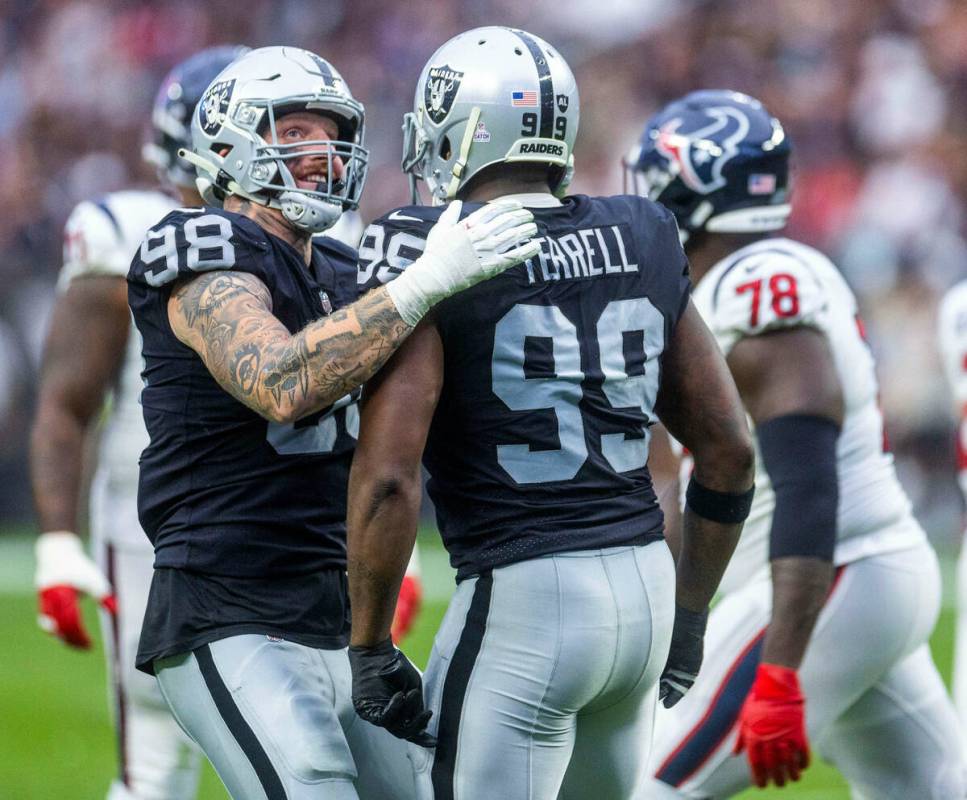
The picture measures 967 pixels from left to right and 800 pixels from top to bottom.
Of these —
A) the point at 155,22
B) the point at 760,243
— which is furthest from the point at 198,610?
the point at 155,22

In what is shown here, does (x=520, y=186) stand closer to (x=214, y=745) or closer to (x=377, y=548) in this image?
(x=377, y=548)

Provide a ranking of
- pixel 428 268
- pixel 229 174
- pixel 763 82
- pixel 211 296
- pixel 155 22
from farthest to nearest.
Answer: pixel 155 22 < pixel 763 82 < pixel 229 174 < pixel 211 296 < pixel 428 268

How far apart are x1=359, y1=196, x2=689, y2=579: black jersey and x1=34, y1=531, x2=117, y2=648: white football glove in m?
1.59

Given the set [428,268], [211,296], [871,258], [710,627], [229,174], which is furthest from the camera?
[871,258]

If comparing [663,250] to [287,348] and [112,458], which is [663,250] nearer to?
[287,348]

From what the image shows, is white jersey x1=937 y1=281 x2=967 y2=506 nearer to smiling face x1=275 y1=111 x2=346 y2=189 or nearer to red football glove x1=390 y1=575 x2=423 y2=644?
red football glove x1=390 y1=575 x2=423 y2=644

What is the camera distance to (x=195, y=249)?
2.86 meters

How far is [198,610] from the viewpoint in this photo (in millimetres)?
2938

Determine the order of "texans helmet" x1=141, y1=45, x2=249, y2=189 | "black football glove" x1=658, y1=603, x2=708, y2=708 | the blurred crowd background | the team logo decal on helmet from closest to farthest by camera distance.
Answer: "black football glove" x1=658, y1=603, x2=708, y2=708 → the team logo decal on helmet → "texans helmet" x1=141, y1=45, x2=249, y2=189 → the blurred crowd background

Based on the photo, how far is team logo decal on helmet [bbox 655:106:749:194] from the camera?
4016 mm

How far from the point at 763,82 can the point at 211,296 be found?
9.49 m

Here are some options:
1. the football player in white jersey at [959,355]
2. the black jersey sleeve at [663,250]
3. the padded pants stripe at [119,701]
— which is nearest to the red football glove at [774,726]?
the black jersey sleeve at [663,250]

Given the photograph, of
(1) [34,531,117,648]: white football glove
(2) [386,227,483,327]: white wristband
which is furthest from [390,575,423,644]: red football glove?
(2) [386,227,483,327]: white wristband

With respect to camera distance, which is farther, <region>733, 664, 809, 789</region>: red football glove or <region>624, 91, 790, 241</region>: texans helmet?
<region>624, 91, 790, 241</region>: texans helmet
